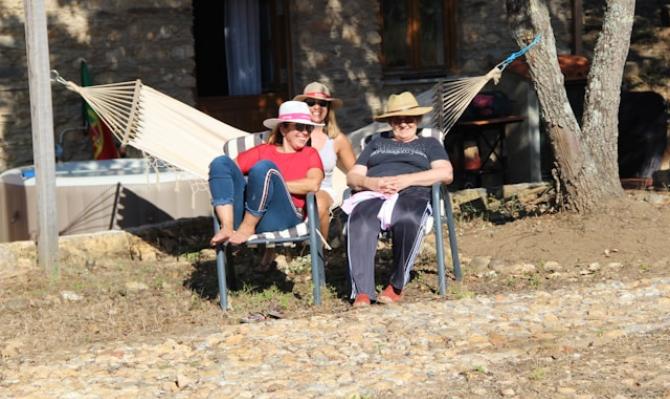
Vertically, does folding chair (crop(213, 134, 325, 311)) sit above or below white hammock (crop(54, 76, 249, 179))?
below

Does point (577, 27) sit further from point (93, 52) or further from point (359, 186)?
point (359, 186)

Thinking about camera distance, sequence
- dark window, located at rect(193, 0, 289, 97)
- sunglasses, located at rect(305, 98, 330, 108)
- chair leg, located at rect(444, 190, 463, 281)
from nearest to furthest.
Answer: chair leg, located at rect(444, 190, 463, 281) < sunglasses, located at rect(305, 98, 330, 108) < dark window, located at rect(193, 0, 289, 97)

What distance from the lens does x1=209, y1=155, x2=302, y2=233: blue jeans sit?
6.19 meters

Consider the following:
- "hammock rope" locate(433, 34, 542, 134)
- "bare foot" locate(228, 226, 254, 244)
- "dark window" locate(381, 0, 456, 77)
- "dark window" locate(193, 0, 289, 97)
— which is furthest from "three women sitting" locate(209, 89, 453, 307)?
"dark window" locate(381, 0, 456, 77)

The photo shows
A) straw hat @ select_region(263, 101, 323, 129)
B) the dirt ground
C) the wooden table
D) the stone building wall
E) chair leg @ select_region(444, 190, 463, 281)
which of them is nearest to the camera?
the dirt ground

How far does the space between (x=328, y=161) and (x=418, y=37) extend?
223 inches

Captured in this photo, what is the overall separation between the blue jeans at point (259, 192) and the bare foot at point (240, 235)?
0.07 meters

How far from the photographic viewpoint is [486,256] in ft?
23.6

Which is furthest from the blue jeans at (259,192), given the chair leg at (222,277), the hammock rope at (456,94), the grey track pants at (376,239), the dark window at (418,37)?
the dark window at (418,37)

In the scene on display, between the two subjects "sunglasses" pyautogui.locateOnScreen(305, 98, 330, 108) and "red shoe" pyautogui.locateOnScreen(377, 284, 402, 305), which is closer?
"red shoe" pyautogui.locateOnScreen(377, 284, 402, 305)

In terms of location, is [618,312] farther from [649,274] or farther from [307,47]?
[307,47]

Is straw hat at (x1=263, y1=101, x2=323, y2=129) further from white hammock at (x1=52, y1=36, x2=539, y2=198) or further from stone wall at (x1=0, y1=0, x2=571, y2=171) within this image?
stone wall at (x1=0, y1=0, x2=571, y2=171)

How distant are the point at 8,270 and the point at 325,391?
10.7 ft

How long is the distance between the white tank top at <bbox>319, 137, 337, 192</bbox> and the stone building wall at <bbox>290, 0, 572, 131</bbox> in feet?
15.6
